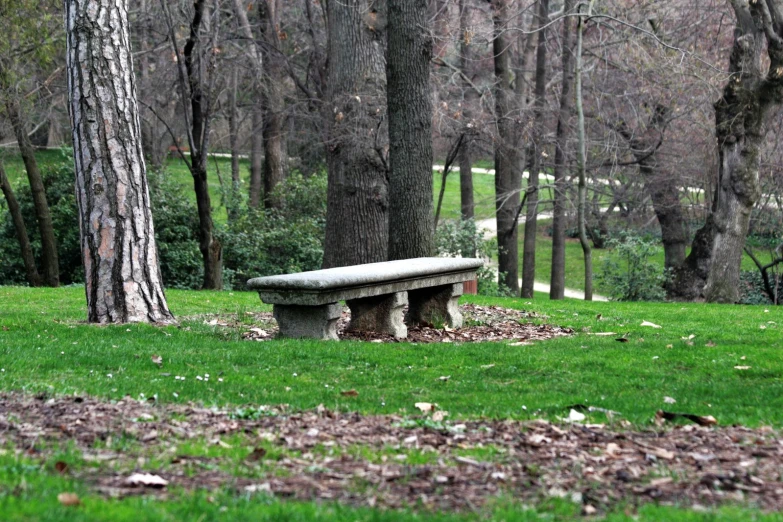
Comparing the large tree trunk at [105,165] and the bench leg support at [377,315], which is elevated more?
the large tree trunk at [105,165]

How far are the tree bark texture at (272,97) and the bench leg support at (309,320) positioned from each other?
13213 mm

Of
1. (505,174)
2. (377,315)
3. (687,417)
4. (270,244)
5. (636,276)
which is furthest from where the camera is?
(505,174)

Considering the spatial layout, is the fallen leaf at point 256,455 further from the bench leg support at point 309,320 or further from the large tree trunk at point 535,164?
the large tree trunk at point 535,164

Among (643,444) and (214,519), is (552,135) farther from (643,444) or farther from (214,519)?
(214,519)

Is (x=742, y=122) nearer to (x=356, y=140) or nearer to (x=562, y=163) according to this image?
(x=562, y=163)

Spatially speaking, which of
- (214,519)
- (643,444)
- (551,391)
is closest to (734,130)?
(551,391)

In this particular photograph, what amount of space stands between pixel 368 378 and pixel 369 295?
2100 mm

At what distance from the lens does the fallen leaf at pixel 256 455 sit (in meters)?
4.18

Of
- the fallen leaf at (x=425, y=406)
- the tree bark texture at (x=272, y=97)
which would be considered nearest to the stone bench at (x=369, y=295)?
the fallen leaf at (x=425, y=406)

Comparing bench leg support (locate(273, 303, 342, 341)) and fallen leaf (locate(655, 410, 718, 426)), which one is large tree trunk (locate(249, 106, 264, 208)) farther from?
fallen leaf (locate(655, 410, 718, 426))

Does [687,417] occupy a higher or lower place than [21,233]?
lower

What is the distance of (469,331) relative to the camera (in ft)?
32.8

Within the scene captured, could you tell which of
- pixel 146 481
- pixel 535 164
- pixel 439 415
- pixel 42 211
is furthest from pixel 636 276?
pixel 146 481

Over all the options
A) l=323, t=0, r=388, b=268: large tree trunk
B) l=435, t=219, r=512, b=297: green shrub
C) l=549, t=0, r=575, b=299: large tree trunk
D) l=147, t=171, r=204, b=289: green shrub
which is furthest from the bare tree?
l=147, t=171, r=204, b=289: green shrub
